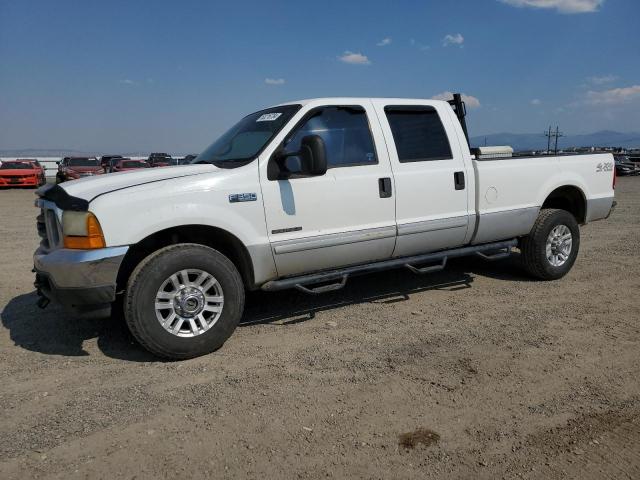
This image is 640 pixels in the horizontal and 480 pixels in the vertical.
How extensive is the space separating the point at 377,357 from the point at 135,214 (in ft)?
6.77

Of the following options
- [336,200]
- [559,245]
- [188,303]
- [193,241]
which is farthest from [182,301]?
[559,245]

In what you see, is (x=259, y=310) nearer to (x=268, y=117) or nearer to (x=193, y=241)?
(x=193, y=241)

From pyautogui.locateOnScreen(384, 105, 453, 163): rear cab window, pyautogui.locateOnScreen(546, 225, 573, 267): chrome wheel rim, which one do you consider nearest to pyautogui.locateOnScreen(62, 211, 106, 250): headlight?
pyautogui.locateOnScreen(384, 105, 453, 163): rear cab window

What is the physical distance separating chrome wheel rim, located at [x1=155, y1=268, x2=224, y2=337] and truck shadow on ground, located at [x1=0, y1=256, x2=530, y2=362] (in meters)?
0.35

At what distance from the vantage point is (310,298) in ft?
17.4

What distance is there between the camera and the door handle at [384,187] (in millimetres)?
4508

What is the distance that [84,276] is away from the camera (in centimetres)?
344

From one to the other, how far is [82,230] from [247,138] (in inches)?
65.4

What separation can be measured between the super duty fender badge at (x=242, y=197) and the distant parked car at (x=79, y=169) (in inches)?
872

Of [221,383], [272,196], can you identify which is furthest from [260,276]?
[221,383]

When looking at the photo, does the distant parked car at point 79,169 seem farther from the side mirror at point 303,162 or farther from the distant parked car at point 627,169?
the distant parked car at point 627,169

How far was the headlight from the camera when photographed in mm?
3432

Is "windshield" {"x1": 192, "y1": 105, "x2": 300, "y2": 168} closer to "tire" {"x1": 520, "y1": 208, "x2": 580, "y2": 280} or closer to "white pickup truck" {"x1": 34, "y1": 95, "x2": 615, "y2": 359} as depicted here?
"white pickup truck" {"x1": 34, "y1": 95, "x2": 615, "y2": 359}

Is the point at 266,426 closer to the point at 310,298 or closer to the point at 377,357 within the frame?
the point at 377,357
